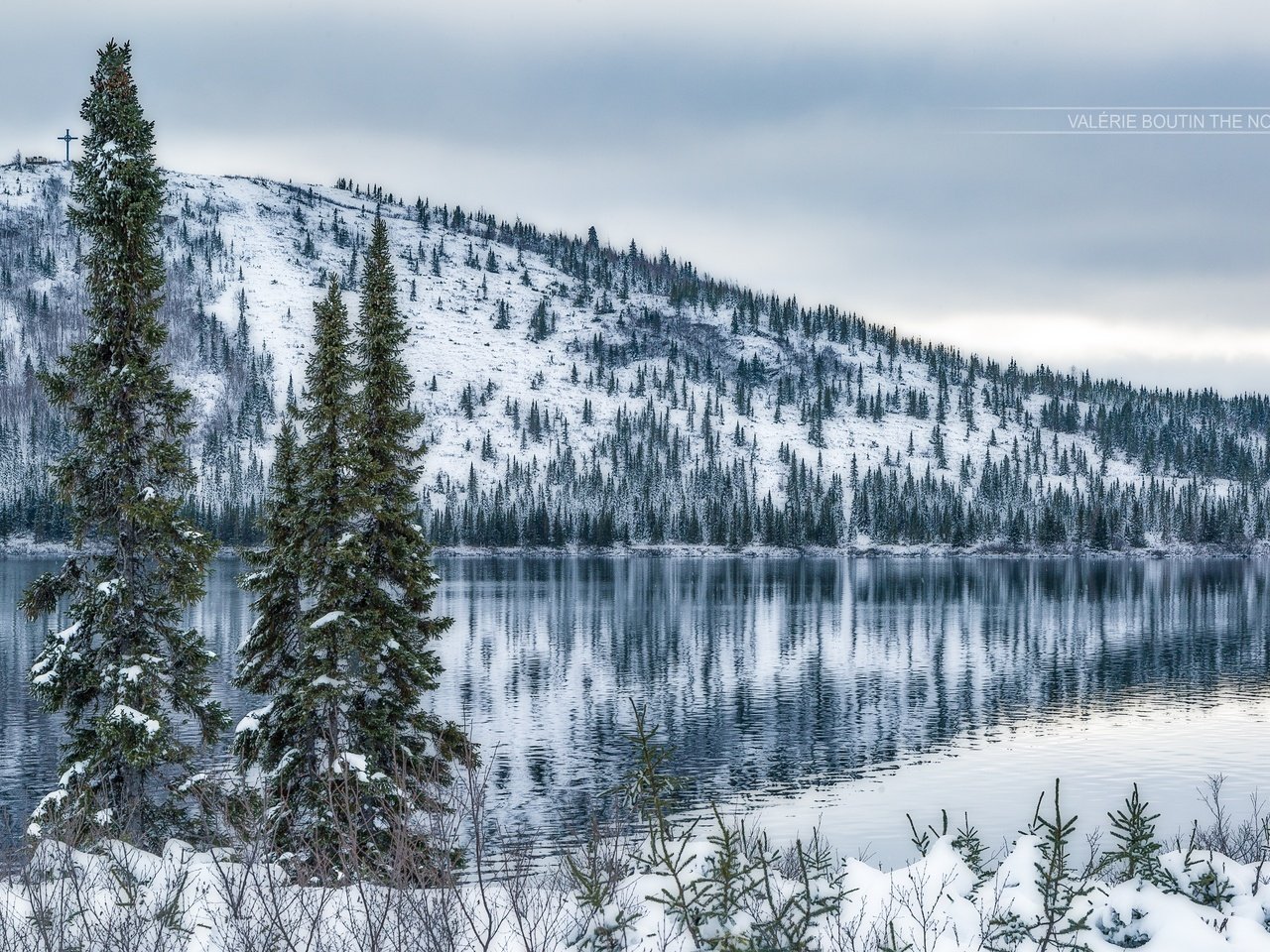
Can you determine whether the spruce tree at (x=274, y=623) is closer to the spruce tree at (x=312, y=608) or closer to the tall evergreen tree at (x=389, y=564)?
the spruce tree at (x=312, y=608)

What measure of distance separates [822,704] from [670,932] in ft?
179

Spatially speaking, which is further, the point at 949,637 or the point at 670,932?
the point at 949,637

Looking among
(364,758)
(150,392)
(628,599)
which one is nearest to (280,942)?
(364,758)

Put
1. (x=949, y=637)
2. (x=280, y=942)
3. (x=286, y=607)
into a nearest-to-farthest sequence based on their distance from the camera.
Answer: (x=280, y=942) < (x=286, y=607) < (x=949, y=637)

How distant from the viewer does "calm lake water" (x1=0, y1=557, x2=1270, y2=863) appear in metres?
44.6

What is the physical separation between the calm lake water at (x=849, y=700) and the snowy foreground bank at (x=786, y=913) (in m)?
10.5

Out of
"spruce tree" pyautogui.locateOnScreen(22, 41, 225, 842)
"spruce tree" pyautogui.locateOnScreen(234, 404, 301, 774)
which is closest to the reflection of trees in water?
"spruce tree" pyautogui.locateOnScreen(234, 404, 301, 774)

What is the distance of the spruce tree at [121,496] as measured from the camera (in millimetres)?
26094

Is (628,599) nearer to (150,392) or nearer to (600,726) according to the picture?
(600,726)

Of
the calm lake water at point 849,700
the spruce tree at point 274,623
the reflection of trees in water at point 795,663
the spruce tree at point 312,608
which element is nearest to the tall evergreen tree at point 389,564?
the spruce tree at point 312,608

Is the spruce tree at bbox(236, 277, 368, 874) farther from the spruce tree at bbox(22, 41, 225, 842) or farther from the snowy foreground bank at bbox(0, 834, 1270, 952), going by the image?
the snowy foreground bank at bbox(0, 834, 1270, 952)

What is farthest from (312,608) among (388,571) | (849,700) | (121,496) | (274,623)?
(849,700)

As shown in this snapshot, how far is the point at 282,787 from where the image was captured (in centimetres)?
2780

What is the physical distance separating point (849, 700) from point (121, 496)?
152ft
